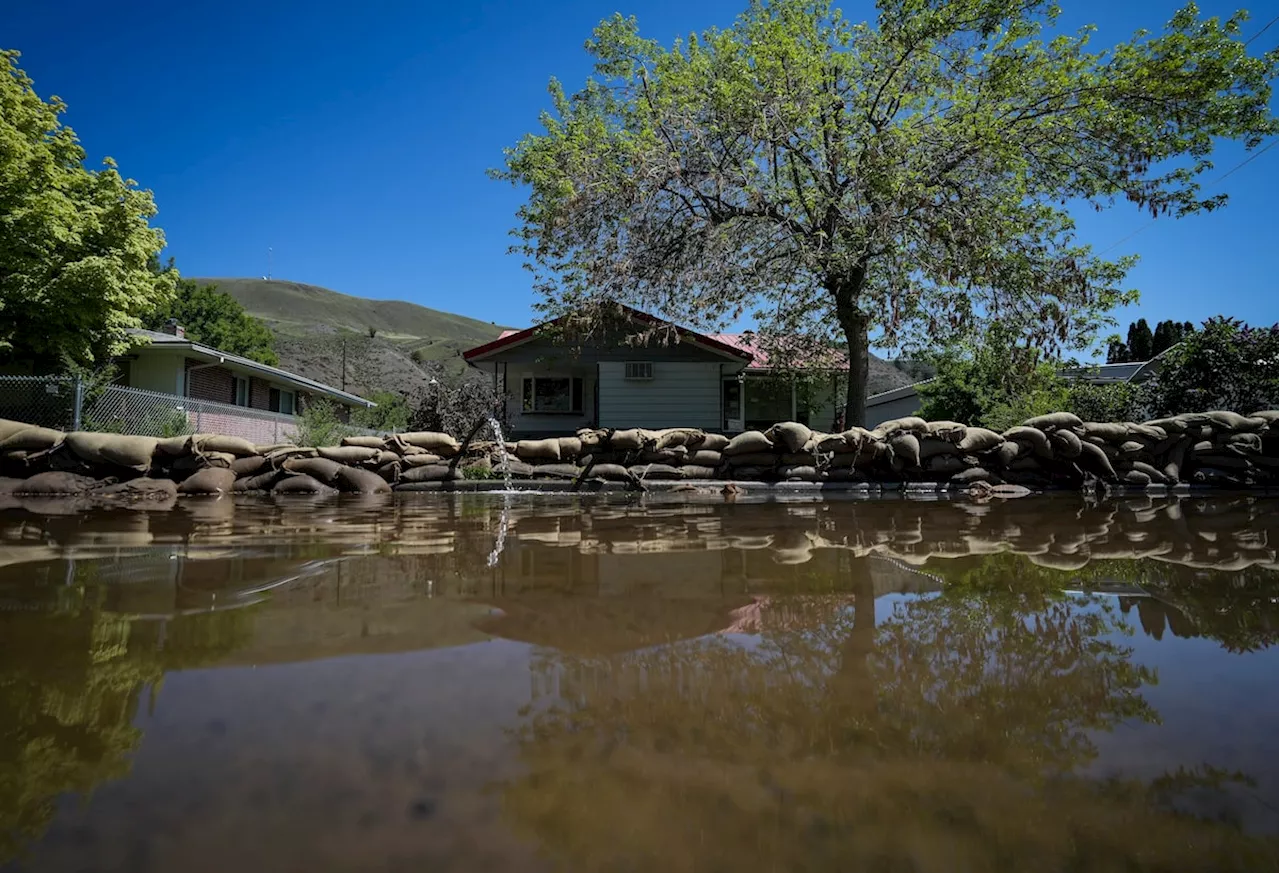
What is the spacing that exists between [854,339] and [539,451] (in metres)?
7.80

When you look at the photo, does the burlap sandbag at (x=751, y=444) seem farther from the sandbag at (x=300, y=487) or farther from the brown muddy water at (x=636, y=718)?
the brown muddy water at (x=636, y=718)

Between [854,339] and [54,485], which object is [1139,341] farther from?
[54,485]

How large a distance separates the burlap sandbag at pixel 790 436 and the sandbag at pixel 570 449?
3.42 meters

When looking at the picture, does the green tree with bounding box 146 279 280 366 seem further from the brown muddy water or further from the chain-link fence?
the brown muddy water

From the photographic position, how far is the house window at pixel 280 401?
28453 millimetres

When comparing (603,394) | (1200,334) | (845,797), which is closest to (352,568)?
(845,797)

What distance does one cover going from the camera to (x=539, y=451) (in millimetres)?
12258

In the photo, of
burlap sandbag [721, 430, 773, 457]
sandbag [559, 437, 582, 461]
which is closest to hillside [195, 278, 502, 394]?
sandbag [559, 437, 582, 461]

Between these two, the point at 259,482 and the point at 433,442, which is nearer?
the point at 259,482

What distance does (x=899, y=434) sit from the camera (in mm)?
10898

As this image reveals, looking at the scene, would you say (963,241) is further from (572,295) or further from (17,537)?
(17,537)

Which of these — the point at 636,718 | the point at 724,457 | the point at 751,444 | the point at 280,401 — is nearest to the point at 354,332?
the point at 280,401

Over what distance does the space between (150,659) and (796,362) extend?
56.5ft

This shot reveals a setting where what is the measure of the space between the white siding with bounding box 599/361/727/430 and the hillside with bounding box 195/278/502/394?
14538 millimetres
